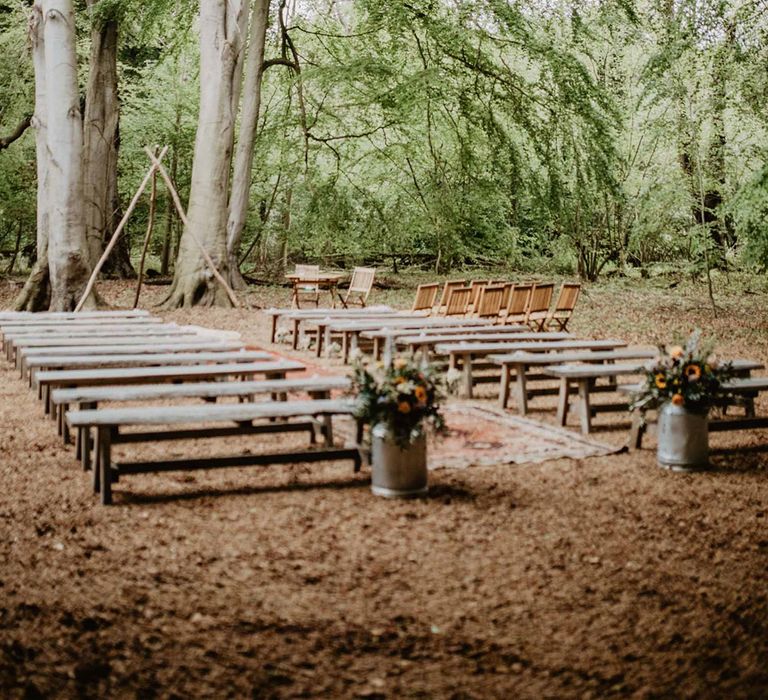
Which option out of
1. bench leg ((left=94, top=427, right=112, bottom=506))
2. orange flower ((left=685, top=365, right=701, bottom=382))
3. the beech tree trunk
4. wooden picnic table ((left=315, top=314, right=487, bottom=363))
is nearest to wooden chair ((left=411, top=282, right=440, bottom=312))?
wooden picnic table ((left=315, top=314, right=487, bottom=363))

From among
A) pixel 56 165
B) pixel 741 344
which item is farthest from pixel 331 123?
pixel 741 344

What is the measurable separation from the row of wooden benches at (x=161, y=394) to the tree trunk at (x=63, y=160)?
5.12 m

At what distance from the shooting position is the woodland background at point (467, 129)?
17.0 metres

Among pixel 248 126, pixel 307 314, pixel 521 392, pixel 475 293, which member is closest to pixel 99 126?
pixel 248 126

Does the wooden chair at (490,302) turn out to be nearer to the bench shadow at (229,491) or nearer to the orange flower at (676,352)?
the orange flower at (676,352)

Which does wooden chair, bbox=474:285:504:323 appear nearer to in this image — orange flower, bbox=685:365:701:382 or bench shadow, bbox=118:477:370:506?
orange flower, bbox=685:365:701:382

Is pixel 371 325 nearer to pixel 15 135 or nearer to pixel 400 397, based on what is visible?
pixel 400 397

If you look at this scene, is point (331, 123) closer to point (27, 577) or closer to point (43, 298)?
point (43, 298)

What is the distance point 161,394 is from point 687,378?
3551 mm

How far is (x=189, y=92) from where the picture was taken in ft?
80.6

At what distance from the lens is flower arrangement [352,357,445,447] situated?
5777 millimetres

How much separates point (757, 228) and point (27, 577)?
1221cm

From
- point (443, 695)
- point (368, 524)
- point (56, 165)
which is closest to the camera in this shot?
point (443, 695)

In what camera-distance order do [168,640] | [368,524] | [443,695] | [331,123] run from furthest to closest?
[331,123], [368,524], [168,640], [443,695]
